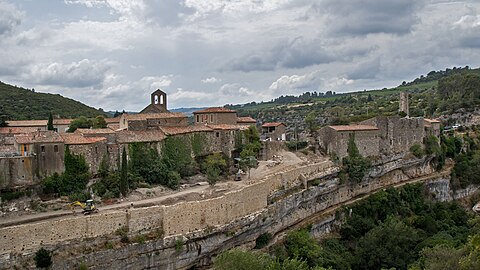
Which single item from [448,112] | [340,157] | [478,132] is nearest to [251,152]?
[340,157]

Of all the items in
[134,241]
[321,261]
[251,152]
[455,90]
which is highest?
[455,90]

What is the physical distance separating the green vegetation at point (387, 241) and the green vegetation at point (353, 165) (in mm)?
2395

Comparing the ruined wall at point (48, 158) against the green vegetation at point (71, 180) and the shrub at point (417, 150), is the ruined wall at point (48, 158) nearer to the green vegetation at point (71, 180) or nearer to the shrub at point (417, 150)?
the green vegetation at point (71, 180)

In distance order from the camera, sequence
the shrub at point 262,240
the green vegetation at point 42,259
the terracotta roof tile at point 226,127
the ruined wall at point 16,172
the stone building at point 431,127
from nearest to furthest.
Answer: the green vegetation at point 42,259 < the ruined wall at point 16,172 < the shrub at point 262,240 < the terracotta roof tile at point 226,127 < the stone building at point 431,127

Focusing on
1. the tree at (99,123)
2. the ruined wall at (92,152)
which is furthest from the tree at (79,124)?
the ruined wall at (92,152)

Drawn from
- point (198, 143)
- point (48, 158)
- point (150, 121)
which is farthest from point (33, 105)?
point (48, 158)

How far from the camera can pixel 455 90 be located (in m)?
93.9

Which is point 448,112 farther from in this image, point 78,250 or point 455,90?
point 78,250

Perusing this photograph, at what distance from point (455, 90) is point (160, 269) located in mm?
78782

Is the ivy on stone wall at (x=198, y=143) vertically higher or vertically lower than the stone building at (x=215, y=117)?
lower

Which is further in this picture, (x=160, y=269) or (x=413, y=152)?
(x=413, y=152)

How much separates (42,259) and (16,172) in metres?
8.19

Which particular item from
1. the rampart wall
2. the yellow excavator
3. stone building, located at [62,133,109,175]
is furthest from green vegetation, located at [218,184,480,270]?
stone building, located at [62,133,109,175]

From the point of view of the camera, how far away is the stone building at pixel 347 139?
5019 cm
